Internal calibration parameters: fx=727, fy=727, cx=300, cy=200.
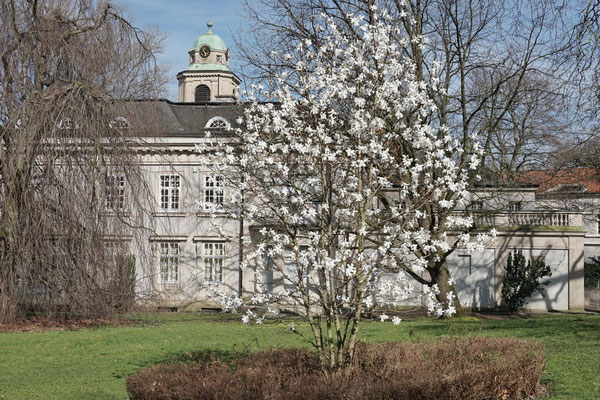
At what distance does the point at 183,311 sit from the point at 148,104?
13.5 metres

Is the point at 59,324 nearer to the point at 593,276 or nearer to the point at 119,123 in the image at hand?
the point at 119,123

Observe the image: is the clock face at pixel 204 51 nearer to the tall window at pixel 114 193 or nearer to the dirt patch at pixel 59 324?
the tall window at pixel 114 193

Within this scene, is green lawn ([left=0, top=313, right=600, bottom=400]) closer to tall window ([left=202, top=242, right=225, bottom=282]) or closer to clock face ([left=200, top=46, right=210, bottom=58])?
tall window ([left=202, top=242, right=225, bottom=282])

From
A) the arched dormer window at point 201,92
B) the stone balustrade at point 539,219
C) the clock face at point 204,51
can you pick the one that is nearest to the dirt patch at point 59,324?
the stone balustrade at point 539,219

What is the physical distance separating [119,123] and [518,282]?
19.7 metres

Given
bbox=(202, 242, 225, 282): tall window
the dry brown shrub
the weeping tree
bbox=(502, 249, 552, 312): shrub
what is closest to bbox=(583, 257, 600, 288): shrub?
bbox=(502, 249, 552, 312): shrub

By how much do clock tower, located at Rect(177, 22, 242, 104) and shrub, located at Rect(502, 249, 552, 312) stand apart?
36.2m

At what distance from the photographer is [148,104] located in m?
20.6

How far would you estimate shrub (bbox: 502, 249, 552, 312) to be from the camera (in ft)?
104

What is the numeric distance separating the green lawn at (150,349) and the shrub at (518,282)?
42.7ft

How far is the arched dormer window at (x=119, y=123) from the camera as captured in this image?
1945 centimetres

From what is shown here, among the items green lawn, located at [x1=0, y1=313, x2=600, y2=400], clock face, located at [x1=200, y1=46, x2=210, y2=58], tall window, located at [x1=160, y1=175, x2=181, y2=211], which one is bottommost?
green lawn, located at [x1=0, y1=313, x2=600, y2=400]

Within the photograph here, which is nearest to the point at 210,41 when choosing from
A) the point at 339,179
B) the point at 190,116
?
the point at 190,116

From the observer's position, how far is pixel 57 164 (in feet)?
60.7
